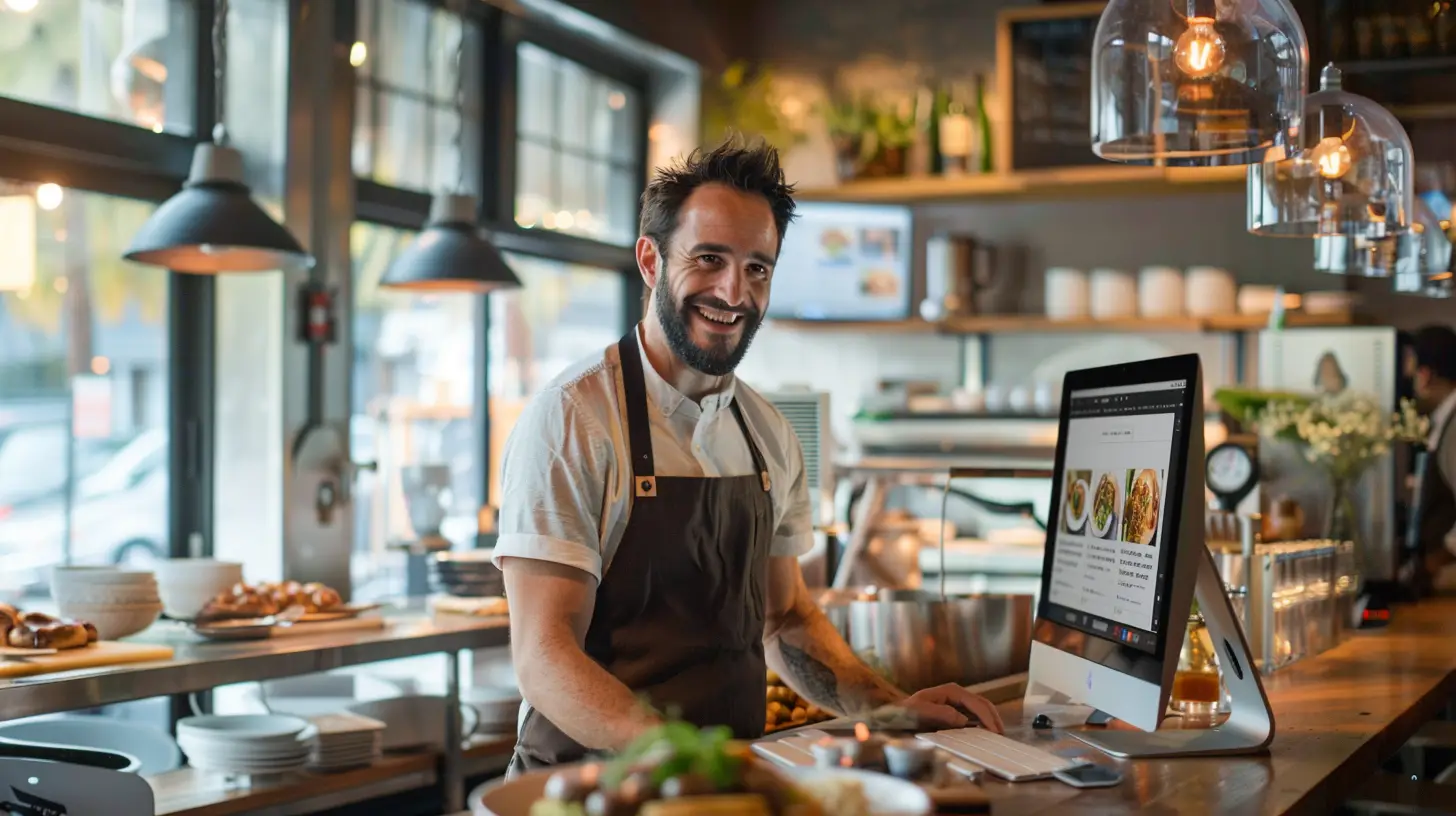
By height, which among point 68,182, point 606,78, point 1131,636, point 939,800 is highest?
point 606,78

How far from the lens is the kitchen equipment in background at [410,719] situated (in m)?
4.05

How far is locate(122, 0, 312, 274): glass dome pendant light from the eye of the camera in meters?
3.32

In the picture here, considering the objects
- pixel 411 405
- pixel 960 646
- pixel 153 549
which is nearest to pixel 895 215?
pixel 411 405

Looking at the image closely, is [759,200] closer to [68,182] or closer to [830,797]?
[830,797]

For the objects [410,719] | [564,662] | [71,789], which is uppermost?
[564,662]

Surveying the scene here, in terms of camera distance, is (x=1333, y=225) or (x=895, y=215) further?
(x=895, y=215)

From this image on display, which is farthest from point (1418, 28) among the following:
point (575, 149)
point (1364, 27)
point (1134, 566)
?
point (1134, 566)

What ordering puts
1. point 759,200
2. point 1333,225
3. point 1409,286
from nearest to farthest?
point 759,200 < point 1333,225 < point 1409,286

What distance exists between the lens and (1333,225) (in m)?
2.85

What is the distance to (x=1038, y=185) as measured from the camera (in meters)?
6.12

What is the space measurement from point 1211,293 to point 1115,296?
0.36 meters

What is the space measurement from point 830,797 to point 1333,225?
208cm

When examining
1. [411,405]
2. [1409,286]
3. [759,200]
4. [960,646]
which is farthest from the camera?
[411,405]

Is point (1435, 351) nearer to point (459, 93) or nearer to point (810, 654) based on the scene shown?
point (810, 654)
